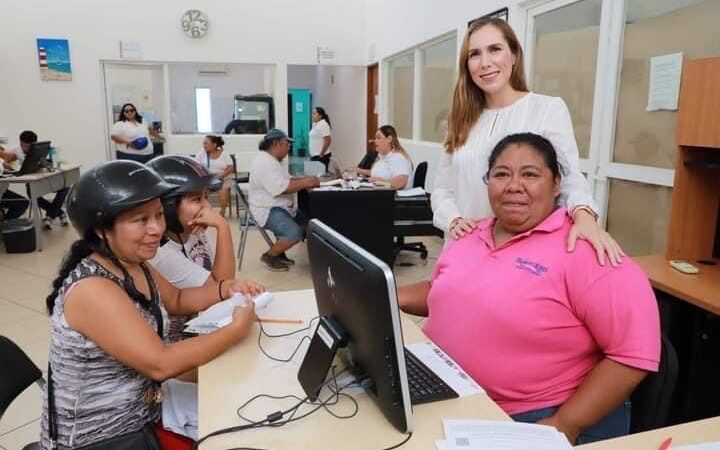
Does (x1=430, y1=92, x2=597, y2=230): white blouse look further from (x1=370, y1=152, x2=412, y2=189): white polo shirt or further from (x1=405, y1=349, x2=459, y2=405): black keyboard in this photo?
(x1=370, y1=152, x2=412, y2=189): white polo shirt

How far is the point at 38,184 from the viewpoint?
17.9 ft

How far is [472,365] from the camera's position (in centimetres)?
136

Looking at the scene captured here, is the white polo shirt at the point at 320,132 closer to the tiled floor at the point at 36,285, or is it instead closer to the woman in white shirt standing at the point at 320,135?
the woman in white shirt standing at the point at 320,135

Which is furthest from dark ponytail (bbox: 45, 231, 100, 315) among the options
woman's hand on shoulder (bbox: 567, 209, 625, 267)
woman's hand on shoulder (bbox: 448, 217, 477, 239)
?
woman's hand on shoulder (bbox: 567, 209, 625, 267)

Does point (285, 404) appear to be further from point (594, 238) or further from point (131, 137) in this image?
point (131, 137)

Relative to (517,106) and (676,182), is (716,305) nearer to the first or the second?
(676,182)

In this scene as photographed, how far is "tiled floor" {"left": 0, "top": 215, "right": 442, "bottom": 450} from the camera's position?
7.61 ft

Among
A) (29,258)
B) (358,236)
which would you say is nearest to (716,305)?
(358,236)

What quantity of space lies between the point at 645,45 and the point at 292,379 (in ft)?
9.10

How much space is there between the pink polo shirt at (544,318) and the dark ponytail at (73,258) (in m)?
0.93

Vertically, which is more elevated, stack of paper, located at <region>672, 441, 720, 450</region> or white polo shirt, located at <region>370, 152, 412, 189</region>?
white polo shirt, located at <region>370, 152, 412, 189</region>

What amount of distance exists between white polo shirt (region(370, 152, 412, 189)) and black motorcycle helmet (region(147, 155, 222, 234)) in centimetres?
325

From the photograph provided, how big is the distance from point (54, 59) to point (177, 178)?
7.12 meters

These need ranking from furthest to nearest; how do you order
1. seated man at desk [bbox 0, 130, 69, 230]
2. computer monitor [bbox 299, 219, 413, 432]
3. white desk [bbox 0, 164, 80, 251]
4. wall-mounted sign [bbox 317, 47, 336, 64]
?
wall-mounted sign [bbox 317, 47, 336, 64]
seated man at desk [bbox 0, 130, 69, 230]
white desk [bbox 0, 164, 80, 251]
computer monitor [bbox 299, 219, 413, 432]
